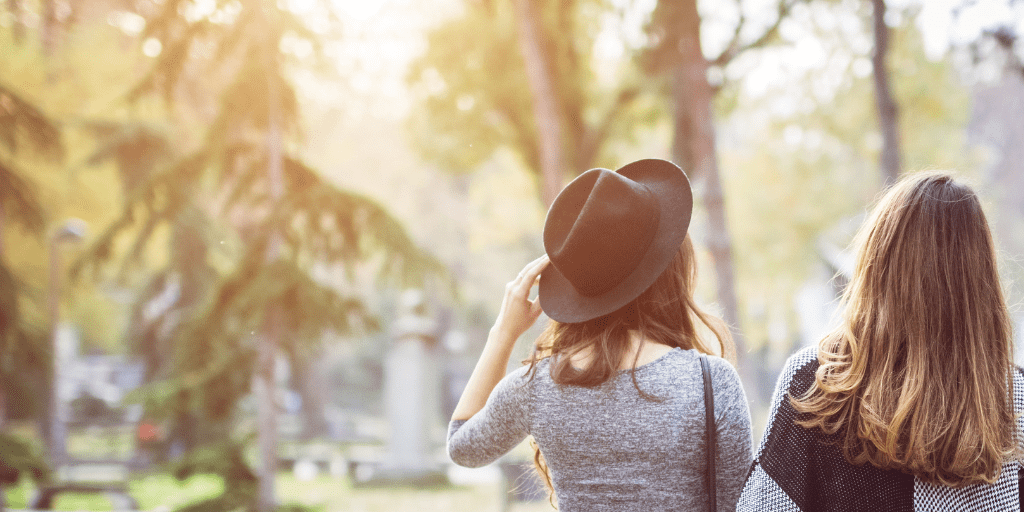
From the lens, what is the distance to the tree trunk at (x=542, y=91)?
8.34 metres

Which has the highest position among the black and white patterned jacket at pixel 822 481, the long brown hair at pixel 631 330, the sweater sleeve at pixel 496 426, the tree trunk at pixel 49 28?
the tree trunk at pixel 49 28

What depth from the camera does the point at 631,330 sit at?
5.72ft

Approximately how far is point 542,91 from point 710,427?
23.4 ft

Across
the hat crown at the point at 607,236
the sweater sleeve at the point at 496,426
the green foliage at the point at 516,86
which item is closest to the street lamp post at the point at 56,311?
the green foliage at the point at 516,86

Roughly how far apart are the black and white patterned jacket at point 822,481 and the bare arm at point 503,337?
0.63 metres

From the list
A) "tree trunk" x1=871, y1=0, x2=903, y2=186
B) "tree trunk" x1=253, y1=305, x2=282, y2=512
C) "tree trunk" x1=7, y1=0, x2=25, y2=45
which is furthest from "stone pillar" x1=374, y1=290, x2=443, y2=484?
"tree trunk" x1=871, y1=0, x2=903, y2=186

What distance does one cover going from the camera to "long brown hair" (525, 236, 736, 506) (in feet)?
5.48

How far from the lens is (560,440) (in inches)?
66.3

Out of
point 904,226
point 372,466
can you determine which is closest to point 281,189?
point 904,226

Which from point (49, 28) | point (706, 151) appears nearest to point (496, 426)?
point (706, 151)

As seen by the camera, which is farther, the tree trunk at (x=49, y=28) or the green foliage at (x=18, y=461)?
the tree trunk at (x=49, y=28)

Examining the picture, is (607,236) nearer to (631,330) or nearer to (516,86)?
(631,330)

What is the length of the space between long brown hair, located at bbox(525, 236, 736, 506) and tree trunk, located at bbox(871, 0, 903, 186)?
6.18 meters

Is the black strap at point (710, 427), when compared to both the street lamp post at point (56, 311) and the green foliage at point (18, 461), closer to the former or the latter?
the green foliage at point (18, 461)
